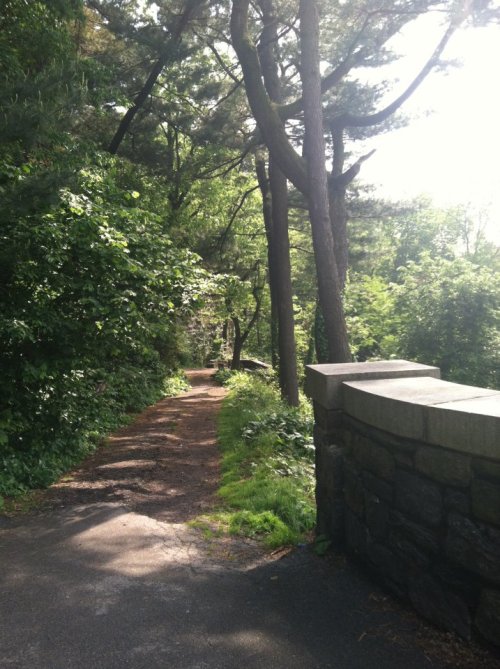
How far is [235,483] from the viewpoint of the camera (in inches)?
278

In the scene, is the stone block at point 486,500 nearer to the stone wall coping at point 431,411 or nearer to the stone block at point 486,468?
the stone block at point 486,468

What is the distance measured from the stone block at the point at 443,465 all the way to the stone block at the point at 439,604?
0.60 metres

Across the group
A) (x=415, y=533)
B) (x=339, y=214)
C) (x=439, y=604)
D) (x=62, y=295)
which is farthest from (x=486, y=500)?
(x=339, y=214)

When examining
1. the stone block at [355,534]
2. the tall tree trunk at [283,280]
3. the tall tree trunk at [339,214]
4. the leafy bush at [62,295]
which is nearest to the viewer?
the stone block at [355,534]

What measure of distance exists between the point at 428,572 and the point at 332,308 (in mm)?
7388

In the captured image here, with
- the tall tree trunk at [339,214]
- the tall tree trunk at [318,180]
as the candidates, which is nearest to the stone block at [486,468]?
the tall tree trunk at [318,180]

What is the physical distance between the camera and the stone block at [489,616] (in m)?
2.48

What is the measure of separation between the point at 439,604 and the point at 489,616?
0.38 meters

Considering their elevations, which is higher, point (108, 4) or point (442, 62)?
point (108, 4)

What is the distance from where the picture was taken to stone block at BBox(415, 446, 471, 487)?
2664mm

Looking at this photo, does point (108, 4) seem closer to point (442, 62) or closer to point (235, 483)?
point (442, 62)

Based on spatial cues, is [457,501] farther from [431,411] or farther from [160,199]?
[160,199]

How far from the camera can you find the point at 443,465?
9.18ft

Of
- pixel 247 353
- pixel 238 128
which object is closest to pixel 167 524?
pixel 238 128
